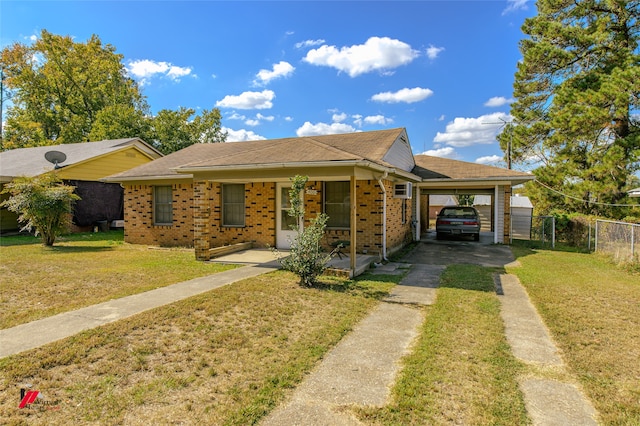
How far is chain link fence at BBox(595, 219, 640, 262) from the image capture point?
29.0ft

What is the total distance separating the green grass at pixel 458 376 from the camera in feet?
8.75

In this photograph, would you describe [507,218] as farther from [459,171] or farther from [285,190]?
[285,190]

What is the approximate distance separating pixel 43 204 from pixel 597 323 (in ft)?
48.8

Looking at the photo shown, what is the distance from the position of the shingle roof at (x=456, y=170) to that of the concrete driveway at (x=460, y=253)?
2.67m

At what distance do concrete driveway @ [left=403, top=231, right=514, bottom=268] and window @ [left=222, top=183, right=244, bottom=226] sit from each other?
5.61 meters

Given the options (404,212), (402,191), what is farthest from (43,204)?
(404,212)

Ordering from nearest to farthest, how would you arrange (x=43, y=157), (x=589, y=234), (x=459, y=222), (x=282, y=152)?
(x=282, y=152)
(x=589, y=234)
(x=459, y=222)
(x=43, y=157)

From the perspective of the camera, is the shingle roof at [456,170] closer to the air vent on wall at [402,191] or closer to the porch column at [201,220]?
the air vent on wall at [402,191]

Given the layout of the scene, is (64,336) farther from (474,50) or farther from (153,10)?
(474,50)

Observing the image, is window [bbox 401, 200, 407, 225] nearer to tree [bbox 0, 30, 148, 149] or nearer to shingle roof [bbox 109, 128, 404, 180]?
shingle roof [bbox 109, 128, 404, 180]

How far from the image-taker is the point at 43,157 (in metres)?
18.8

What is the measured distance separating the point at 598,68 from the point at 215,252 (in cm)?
1905

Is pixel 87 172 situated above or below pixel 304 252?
above

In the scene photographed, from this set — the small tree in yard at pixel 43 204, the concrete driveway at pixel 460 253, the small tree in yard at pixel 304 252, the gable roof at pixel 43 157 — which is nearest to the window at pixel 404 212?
the concrete driveway at pixel 460 253
